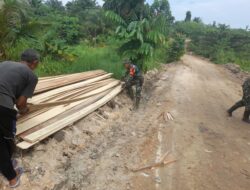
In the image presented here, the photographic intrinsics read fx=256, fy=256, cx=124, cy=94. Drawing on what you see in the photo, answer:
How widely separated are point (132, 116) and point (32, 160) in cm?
353

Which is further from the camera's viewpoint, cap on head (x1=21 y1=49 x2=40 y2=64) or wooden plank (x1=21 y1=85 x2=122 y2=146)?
wooden plank (x1=21 y1=85 x2=122 y2=146)

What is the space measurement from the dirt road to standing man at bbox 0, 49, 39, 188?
1.29 feet

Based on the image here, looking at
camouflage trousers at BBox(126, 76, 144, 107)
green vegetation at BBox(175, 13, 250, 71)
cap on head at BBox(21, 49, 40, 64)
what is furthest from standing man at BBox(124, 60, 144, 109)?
green vegetation at BBox(175, 13, 250, 71)

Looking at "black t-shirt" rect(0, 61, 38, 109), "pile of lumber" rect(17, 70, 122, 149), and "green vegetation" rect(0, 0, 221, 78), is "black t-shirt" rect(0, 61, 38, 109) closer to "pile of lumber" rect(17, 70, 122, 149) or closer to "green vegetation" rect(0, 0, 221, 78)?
"pile of lumber" rect(17, 70, 122, 149)

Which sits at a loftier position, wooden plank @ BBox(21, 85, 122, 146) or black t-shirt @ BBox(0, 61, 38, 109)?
black t-shirt @ BBox(0, 61, 38, 109)

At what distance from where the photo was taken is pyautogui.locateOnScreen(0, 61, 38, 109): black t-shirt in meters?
3.14

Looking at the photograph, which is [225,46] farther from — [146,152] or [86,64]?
[146,152]

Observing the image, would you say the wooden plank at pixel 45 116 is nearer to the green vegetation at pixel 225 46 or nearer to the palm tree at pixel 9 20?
the palm tree at pixel 9 20

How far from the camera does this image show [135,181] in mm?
3979

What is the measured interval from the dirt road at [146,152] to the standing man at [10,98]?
394mm

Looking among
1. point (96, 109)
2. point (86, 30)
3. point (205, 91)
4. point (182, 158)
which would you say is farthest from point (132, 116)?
point (86, 30)

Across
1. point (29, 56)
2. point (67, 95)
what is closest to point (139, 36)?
point (67, 95)

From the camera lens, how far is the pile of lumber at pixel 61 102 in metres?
4.36

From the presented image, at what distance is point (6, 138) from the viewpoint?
10.7 ft
